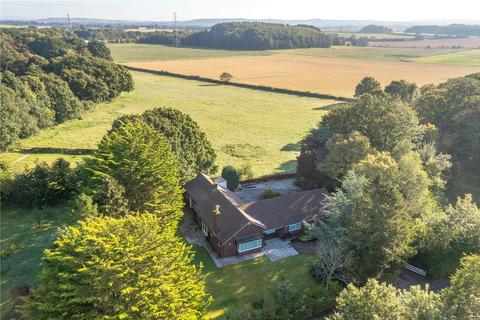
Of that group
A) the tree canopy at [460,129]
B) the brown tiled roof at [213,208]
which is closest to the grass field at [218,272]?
the brown tiled roof at [213,208]

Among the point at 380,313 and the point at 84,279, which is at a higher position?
the point at 84,279

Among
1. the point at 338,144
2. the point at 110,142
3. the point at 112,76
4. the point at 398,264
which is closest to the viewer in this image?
the point at 398,264

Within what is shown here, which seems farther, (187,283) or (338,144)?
(338,144)

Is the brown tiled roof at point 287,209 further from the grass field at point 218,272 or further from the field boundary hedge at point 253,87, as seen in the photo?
the field boundary hedge at point 253,87

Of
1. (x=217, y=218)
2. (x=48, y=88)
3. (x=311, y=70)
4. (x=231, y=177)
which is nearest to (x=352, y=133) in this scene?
(x=231, y=177)

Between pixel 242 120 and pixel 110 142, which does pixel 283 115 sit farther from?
pixel 110 142

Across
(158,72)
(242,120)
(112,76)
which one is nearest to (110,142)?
(242,120)

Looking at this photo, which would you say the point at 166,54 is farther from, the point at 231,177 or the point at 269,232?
the point at 269,232
